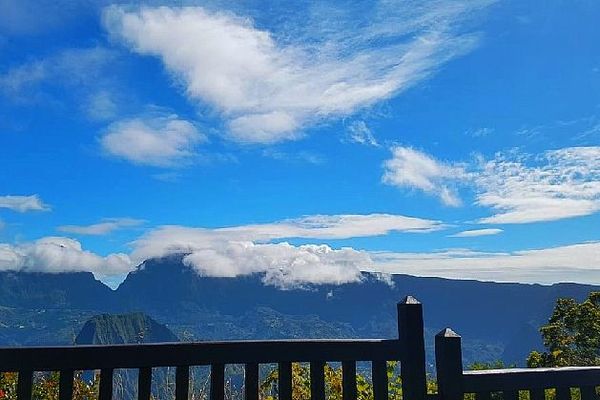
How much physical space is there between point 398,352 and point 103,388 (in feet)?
5.60

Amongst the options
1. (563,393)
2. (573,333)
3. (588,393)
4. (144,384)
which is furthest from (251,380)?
(573,333)

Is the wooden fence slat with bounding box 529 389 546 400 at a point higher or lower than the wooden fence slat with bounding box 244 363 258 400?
lower

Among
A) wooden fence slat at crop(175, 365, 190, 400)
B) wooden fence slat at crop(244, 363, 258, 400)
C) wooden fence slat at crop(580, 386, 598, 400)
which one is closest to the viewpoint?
wooden fence slat at crop(175, 365, 190, 400)

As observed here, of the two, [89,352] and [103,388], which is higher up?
[89,352]

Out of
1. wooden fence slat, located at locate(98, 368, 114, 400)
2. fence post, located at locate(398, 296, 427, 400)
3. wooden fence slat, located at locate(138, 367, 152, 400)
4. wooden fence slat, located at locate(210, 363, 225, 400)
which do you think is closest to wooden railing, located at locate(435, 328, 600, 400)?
fence post, located at locate(398, 296, 427, 400)

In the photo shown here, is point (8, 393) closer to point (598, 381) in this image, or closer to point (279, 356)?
point (279, 356)

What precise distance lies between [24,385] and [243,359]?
1155 mm

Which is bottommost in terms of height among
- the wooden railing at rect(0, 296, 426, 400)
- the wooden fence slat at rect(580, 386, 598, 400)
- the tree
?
the tree

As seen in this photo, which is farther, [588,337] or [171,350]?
[588,337]

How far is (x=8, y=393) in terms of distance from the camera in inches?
220

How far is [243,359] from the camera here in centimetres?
329

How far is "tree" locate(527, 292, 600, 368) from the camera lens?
2441 centimetres

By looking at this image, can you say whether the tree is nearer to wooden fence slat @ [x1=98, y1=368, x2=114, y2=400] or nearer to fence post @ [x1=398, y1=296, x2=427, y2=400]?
fence post @ [x1=398, y1=296, x2=427, y2=400]

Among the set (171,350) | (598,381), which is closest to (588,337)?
(598,381)
